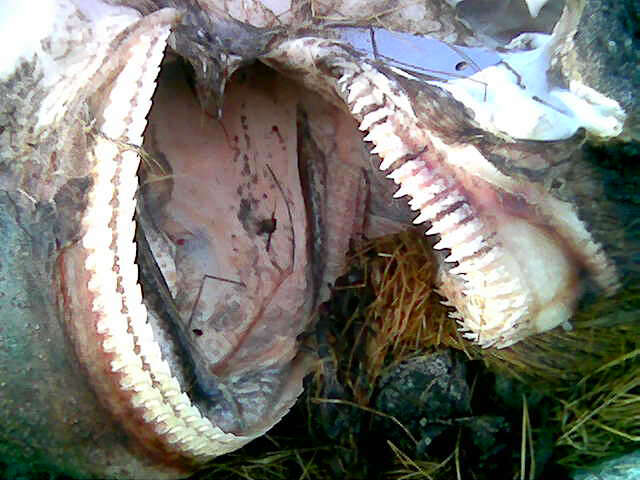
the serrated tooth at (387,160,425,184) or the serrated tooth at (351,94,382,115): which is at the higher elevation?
the serrated tooth at (351,94,382,115)

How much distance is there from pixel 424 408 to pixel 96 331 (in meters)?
0.95

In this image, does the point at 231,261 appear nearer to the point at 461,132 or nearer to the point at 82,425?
the point at 82,425

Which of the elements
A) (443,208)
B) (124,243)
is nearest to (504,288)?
(443,208)

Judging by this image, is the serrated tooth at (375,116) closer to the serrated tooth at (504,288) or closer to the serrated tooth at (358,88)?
the serrated tooth at (358,88)

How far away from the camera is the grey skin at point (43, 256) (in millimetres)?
1372

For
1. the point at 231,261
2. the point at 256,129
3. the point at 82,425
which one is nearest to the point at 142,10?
the point at 256,129

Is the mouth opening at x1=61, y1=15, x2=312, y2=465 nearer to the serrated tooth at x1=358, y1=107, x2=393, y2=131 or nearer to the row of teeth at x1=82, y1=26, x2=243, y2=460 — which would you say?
the row of teeth at x1=82, y1=26, x2=243, y2=460

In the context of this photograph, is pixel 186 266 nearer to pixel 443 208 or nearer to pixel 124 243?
pixel 124 243

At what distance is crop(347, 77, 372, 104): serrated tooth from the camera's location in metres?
1.49

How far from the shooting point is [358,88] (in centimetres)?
149

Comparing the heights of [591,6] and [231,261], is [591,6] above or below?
Result: above

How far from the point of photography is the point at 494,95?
4.70 feet

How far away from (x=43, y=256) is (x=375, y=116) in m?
0.63

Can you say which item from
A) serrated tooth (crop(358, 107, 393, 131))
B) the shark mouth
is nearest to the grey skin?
the shark mouth
